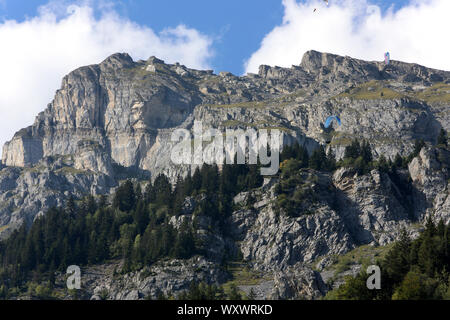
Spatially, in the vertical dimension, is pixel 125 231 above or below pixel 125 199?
below

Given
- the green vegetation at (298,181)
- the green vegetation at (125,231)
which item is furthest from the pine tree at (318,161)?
the green vegetation at (125,231)

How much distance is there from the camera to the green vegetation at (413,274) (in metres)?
102

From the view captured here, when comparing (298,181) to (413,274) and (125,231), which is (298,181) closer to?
(125,231)

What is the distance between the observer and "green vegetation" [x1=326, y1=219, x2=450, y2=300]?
3999 inches

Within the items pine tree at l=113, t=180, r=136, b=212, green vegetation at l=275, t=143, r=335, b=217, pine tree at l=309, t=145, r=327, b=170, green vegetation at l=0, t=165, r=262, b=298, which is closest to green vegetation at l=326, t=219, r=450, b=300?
green vegetation at l=275, t=143, r=335, b=217

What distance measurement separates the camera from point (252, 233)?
163 meters

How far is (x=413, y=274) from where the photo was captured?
10625 cm

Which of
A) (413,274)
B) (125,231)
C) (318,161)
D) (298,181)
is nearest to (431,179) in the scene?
(318,161)

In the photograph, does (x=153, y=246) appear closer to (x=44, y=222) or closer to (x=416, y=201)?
(x=44, y=222)

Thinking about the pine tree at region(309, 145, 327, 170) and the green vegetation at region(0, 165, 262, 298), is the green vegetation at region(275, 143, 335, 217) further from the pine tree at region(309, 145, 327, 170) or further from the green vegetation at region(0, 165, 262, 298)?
the green vegetation at region(0, 165, 262, 298)

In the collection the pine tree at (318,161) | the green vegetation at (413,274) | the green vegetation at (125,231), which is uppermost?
the pine tree at (318,161)

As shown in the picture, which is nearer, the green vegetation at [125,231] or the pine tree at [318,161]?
the green vegetation at [125,231]

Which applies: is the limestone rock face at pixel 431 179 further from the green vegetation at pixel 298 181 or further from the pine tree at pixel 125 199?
the pine tree at pixel 125 199

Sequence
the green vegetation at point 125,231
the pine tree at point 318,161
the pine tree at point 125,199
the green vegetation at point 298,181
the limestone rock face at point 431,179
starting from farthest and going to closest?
the pine tree at point 125,199, the pine tree at point 318,161, the green vegetation at point 298,181, the limestone rock face at point 431,179, the green vegetation at point 125,231
